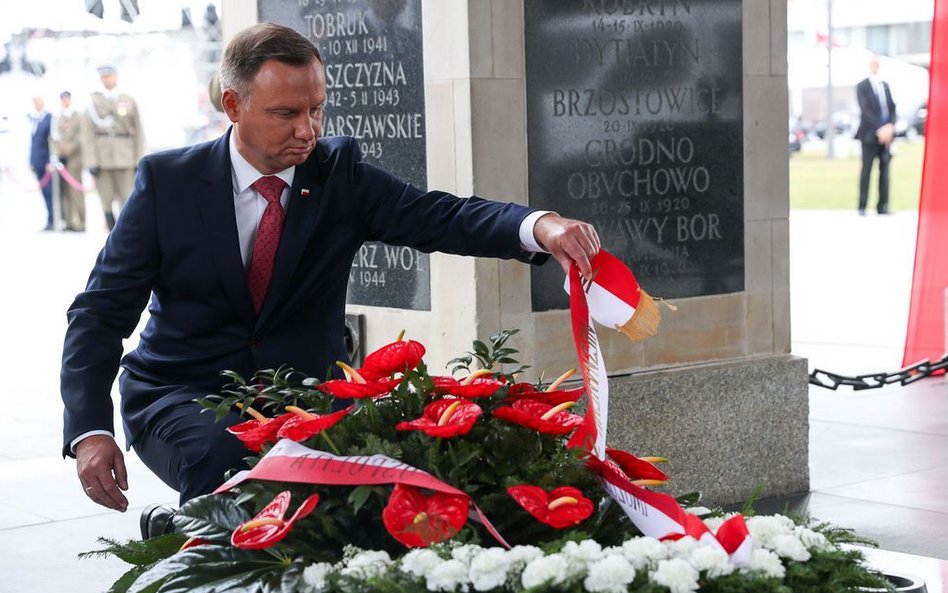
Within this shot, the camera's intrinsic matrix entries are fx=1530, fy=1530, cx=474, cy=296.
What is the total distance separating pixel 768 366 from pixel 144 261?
302cm

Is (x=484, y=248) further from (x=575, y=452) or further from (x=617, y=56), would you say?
(x=617, y=56)

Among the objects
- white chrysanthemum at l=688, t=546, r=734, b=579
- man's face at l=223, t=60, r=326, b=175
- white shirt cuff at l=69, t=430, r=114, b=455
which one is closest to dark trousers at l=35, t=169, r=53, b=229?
man's face at l=223, t=60, r=326, b=175

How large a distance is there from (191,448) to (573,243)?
1.12m

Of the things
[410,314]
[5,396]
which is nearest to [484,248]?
[410,314]

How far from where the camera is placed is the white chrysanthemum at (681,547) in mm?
2211

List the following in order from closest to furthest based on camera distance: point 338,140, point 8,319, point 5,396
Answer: point 338,140 → point 5,396 → point 8,319

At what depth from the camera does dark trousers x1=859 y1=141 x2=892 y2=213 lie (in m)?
22.9

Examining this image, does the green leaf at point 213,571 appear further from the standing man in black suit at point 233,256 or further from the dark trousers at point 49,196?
the dark trousers at point 49,196

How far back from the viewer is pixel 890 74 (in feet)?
116

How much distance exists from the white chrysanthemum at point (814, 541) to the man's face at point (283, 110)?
152 centimetres

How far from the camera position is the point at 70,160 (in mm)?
24562

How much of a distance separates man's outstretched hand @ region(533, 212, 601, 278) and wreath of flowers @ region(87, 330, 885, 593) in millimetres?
305

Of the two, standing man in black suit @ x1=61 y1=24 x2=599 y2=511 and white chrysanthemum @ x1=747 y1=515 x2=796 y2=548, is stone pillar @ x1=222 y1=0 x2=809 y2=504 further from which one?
white chrysanthemum @ x1=747 y1=515 x2=796 y2=548

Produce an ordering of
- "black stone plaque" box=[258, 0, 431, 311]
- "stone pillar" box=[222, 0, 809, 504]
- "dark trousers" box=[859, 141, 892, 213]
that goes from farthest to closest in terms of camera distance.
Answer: "dark trousers" box=[859, 141, 892, 213], "black stone plaque" box=[258, 0, 431, 311], "stone pillar" box=[222, 0, 809, 504]
